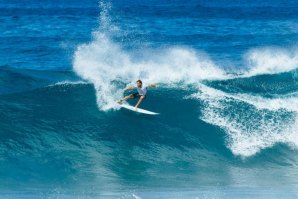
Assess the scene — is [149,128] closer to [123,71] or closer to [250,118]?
[250,118]

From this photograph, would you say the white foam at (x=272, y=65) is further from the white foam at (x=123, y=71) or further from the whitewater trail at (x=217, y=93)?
the white foam at (x=123, y=71)

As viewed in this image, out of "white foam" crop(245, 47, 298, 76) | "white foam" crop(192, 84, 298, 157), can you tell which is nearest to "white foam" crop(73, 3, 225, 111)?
"white foam" crop(192, 84, 298, 157)

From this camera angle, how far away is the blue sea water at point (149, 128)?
15.4 meters

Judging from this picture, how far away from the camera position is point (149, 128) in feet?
61.5

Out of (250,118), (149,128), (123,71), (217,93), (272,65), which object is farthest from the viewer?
(272,65)

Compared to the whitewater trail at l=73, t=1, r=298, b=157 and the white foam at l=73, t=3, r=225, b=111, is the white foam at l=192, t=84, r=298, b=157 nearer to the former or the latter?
the whitewater trail at l=73, t=1, r=298, b=157

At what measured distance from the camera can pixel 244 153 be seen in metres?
17.3

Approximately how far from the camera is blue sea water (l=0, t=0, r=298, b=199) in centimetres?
1541

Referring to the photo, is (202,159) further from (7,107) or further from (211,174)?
(7,107)

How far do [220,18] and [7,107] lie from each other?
31.3 metres

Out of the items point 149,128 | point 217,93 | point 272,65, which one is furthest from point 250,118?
point 272,65

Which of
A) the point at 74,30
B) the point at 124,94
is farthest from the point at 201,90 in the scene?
the point at 74,30

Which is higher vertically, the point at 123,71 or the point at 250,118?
the point at 123,71

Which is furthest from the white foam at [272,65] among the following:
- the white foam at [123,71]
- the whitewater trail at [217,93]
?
the white foam at [123,71]
